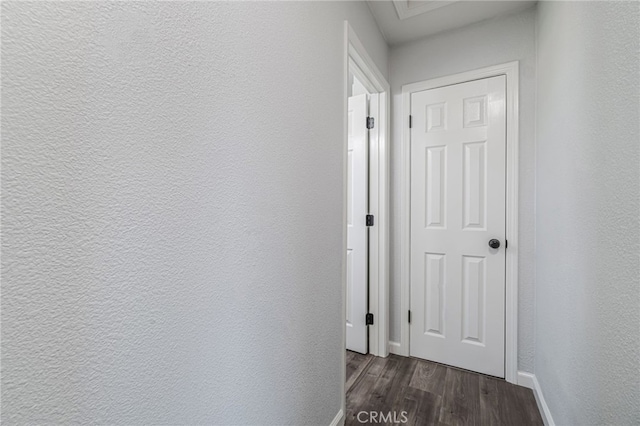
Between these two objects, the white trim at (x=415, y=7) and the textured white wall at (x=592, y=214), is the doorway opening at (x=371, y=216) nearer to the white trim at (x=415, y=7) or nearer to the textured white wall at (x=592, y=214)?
the white trim at (x=415, y=7)

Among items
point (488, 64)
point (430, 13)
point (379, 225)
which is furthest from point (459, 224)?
point (430, 13)

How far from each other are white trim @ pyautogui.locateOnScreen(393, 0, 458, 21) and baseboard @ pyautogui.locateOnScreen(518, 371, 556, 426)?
2.43m

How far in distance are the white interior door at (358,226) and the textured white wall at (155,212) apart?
1.17 m

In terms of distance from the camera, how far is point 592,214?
979 mm

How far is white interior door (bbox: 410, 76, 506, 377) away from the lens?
195 cm

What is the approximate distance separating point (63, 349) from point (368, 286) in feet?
6.64

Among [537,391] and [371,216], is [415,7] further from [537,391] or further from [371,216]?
[537,391]

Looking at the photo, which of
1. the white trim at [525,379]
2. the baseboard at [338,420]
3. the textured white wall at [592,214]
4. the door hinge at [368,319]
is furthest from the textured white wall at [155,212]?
the white trim at [525,379]

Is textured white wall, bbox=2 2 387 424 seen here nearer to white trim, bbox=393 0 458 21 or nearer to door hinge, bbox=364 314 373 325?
white trim, bbox=393 0 458 21

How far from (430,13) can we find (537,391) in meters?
2.49

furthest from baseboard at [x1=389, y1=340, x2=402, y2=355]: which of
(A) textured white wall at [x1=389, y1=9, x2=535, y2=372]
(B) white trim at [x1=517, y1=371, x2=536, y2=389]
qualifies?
(B) white trim at [x1=517, y1=371, x2=536, y2=389]

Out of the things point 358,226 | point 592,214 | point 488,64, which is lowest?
point 358,226

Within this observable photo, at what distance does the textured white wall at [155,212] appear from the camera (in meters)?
0.46

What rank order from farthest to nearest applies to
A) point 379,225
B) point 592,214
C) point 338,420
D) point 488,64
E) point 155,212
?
point 379,225
point 488,64
point 338,420
point 592,214
point 155,212
